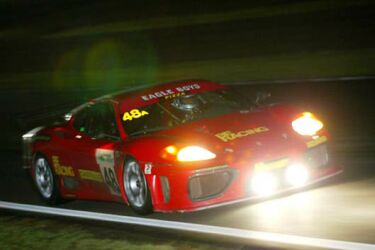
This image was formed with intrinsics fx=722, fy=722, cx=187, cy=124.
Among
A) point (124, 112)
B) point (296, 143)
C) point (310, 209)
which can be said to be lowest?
point (310, 209)

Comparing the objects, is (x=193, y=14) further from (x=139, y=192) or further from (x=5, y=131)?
(x=139, y=192)

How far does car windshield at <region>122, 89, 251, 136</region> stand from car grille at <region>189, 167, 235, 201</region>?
862 mm

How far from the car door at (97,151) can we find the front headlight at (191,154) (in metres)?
0.79

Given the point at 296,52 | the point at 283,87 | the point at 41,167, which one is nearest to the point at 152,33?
the point at 296,52

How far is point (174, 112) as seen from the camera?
645 centimetres

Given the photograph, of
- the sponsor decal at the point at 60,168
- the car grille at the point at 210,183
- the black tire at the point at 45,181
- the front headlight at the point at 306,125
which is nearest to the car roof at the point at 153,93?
the sponsor decal at the point at 60,168

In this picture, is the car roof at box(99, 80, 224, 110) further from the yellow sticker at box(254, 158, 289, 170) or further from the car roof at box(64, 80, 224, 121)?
the yellow sticker at box(254, 158, 289, 170)

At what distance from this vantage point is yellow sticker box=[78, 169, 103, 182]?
6.52m

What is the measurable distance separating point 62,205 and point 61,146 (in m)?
0.66

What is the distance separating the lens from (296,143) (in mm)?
5918

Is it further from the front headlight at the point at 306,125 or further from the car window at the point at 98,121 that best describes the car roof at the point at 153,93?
the front headlight at the point at 306,125

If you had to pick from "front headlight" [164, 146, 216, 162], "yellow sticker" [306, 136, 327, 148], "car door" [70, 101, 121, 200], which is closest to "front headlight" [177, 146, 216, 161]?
"front headlight" [164, 146, 216, 162]

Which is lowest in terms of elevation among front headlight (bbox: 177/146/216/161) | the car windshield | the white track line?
the white track line

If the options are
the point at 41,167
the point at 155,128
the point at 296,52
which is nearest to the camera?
the point at 155,128
